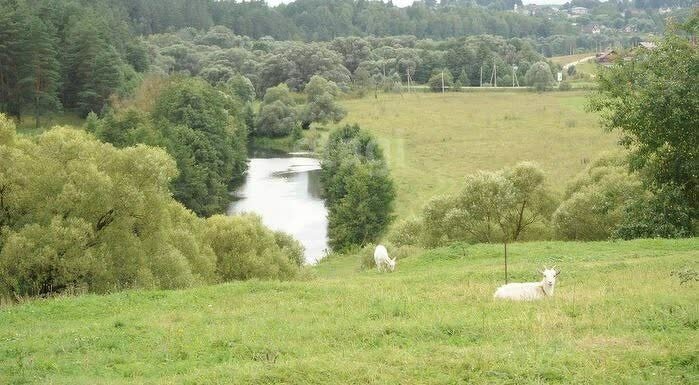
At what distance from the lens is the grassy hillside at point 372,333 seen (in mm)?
12594

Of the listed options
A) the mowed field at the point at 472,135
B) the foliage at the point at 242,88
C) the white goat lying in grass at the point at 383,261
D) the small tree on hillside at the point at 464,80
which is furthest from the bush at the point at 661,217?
the small tree on hillside at the point at 464,80

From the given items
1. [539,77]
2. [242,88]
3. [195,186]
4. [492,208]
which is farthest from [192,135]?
[539,77]

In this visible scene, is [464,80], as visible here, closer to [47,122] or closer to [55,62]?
[55,62]

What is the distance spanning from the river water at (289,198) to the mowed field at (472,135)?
8873 mm

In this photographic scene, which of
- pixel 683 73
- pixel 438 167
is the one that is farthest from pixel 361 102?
pixel 683 73

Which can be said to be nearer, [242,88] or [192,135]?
[192,135]

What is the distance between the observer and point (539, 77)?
145750 mm

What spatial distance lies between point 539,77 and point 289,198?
84881 millimetres

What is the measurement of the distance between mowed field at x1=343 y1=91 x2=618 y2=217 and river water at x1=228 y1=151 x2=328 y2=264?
8.87 meters

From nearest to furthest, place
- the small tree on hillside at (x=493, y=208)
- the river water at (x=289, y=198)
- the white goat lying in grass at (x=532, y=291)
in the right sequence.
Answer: the white goat lying in grass at (x=532, y=291) < the small tree on hillside at (x=493, y=208) < the river water at (x=289, y=198)

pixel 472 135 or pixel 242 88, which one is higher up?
Answer: pixel 242 88

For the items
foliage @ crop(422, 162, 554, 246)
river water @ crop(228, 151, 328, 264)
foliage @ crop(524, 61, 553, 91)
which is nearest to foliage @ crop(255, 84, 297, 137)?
river water @ crop(228, 151, 328, 264)

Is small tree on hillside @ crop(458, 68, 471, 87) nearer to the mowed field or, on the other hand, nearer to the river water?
the mowed field

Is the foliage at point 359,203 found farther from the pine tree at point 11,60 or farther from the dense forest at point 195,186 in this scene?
the pine tree at point 11,60
